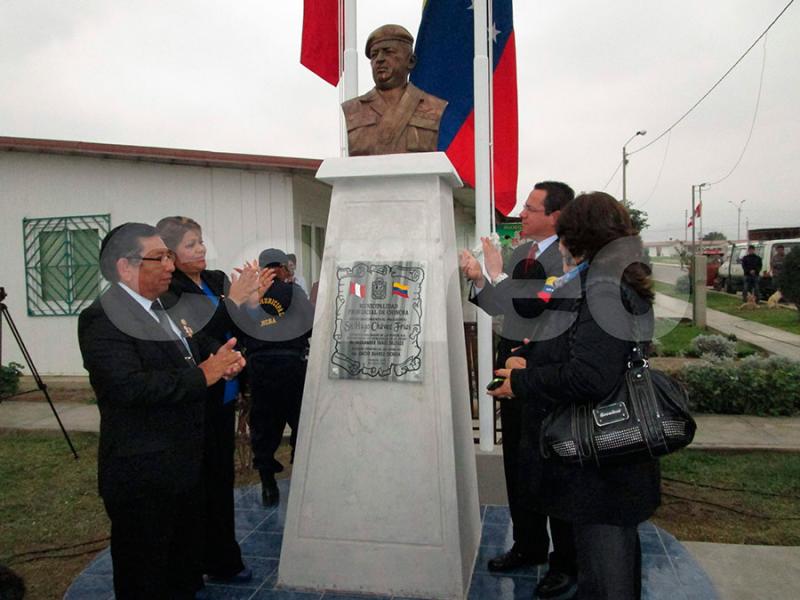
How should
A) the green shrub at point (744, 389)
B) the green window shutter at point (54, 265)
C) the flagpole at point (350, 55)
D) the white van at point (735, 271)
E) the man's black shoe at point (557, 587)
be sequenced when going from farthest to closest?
the white van at point (735, 271)
the green window shutter at point (54, 265)
the green shrub at point (744, 389)
the flagpole at point (350, 55)
the man's black shoe at point (557, 587)

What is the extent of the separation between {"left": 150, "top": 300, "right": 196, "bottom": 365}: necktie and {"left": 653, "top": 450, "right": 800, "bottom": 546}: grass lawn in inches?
129

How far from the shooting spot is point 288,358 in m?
4.83

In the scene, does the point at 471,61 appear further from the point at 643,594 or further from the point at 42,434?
the point at 42,434

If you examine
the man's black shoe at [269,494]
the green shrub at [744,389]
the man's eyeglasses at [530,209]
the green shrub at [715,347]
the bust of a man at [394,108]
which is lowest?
the man's black shoe at [269,494]

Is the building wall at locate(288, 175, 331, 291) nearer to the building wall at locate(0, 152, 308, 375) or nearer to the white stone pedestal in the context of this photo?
the building wall at locate(0, 152, 308, 375)

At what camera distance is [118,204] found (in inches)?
370

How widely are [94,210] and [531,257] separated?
26.3ft

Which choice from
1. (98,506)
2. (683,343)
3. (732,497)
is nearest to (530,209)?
(732,497)

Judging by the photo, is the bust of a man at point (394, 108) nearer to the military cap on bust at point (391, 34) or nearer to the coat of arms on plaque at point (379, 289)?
the military cap on bust at point (391, 34)

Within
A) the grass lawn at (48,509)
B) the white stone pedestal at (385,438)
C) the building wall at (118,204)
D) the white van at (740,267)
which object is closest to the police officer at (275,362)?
the grass lawn at (48,509)

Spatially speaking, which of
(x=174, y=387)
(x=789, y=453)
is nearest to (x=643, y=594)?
(x=174, y=387)

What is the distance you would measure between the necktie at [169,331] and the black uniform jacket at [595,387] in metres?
1.29

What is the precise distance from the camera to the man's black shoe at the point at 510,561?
3467mm

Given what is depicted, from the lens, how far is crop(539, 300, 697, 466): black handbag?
6.97ft
